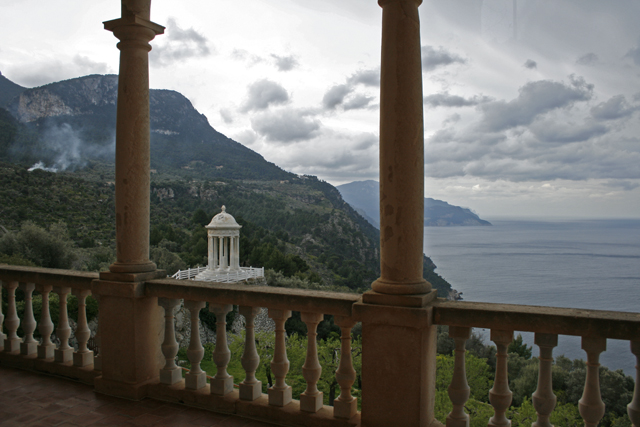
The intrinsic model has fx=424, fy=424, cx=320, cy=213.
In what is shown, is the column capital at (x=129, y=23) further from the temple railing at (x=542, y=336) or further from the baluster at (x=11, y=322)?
the temple railing at (x=542, y=336)

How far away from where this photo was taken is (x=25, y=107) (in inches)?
3659

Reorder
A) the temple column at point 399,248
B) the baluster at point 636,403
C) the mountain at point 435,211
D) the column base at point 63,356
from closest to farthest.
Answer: the baluster at point 636,403 < the temple column at point 399,248 < the column base at point 63,356 < the mountain at point 435,211

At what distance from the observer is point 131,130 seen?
4.70 meters

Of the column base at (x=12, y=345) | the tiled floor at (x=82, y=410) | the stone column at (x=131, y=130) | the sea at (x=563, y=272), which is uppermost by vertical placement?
the stone column at (x=131, y=130)

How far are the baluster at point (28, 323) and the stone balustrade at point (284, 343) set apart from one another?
1 centimetres

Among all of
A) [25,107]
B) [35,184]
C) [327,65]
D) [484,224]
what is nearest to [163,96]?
[25,107]

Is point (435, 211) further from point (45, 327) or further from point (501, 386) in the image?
point (501, 386)

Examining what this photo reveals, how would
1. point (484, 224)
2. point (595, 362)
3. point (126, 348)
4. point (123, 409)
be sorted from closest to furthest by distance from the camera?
point (595, 362), point (123, 409), point (126, 348), point (484, 224)

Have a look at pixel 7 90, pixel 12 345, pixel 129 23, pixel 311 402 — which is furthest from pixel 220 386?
pixel 7 90

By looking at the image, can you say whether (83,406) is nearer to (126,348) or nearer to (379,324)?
(126,348)

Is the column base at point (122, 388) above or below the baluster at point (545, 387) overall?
below

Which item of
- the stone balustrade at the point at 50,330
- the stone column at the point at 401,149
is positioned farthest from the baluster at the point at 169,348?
the stone column at the point at 401,149

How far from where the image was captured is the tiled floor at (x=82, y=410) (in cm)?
410

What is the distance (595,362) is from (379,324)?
61.3 inches
